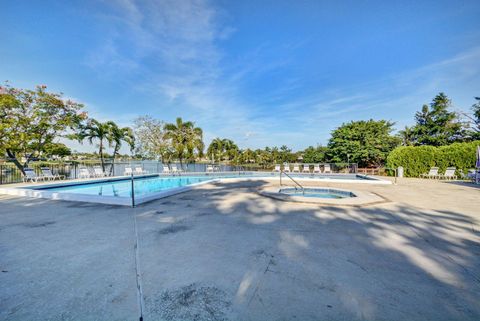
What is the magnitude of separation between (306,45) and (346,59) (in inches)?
137

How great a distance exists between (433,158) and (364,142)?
7.04m

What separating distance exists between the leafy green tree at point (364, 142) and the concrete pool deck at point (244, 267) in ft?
58.5

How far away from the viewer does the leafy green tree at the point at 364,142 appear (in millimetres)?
20672

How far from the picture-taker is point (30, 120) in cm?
1151

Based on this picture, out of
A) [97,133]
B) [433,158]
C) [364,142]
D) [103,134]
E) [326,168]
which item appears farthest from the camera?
[364,142]

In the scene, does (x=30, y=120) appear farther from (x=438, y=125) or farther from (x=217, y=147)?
(x=438, y=125)

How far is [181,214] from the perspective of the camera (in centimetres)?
479

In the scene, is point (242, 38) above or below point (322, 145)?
above

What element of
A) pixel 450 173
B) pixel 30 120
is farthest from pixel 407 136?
pixel 30 120

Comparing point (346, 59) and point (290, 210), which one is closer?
point (290, 210)

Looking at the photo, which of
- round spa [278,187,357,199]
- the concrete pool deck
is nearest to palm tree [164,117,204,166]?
round spa [278,187,357,199]

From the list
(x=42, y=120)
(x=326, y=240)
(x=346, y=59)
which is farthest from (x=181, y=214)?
(x=346, y=59)

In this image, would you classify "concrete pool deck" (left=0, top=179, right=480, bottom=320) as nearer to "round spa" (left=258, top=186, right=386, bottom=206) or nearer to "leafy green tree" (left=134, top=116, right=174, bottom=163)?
"round spa" (left=258, top=186, right=386, bottom=206)

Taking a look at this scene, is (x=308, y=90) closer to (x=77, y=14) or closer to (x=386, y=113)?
(x=386, y=113)
